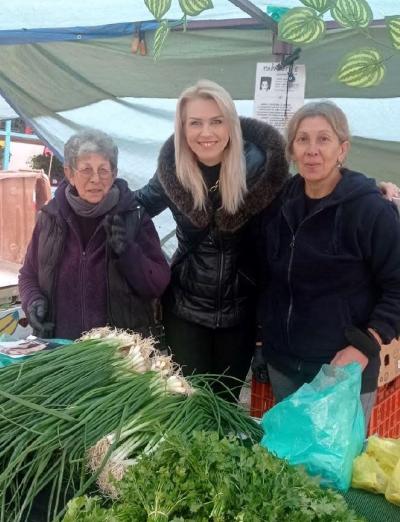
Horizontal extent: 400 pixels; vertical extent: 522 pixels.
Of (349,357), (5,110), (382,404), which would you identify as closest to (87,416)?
(349,357)

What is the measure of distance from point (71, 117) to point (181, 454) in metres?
3.79

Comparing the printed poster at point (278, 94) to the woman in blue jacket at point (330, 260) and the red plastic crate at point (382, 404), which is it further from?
the red plastic crate at point (382, 404)

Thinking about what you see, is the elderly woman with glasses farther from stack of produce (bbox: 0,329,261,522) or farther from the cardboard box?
the cardboard box

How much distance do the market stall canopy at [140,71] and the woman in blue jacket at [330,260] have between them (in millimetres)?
929

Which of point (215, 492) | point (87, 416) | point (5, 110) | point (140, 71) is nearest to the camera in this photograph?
point (215, 492)

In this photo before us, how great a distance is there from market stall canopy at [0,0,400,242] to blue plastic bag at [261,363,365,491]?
1.81 m

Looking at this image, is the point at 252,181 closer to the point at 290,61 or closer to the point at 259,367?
the point at 259,367

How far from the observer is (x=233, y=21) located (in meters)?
3.48

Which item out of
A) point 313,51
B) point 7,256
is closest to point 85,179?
point 313,51

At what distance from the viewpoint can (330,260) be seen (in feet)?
7.14

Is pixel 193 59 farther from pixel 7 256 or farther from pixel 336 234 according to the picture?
pixel 7 256

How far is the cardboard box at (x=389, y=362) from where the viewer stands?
2.72 metres

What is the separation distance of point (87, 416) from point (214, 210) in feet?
3.88

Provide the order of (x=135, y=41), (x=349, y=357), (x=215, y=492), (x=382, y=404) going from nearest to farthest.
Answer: (x=215, y=492) < (x=349, y=357) < (x=382, y=404) < (x=135, y=41)
